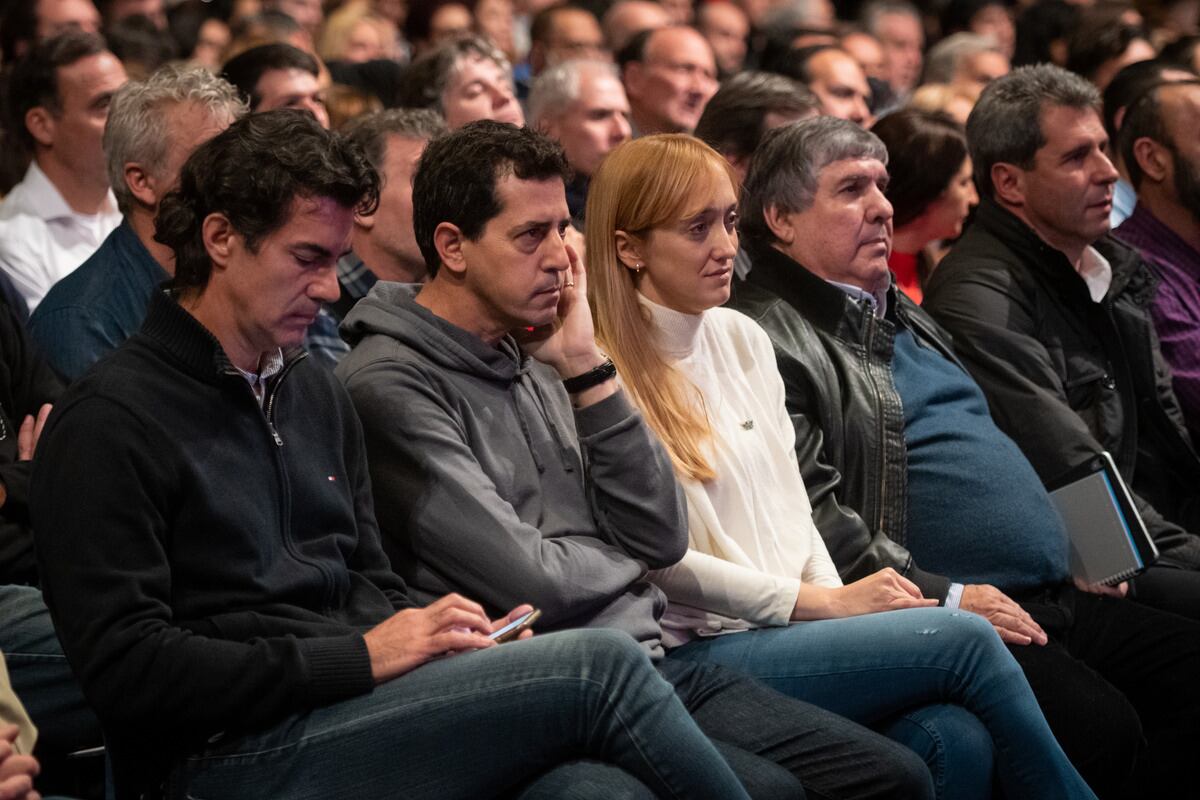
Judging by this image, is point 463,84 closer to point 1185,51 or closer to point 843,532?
point 843,532

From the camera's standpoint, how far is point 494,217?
2561 millimetres

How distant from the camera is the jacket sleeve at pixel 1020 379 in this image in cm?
358

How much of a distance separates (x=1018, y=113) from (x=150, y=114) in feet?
7.08

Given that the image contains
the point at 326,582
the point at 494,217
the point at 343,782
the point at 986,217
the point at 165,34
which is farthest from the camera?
the point at 165,34

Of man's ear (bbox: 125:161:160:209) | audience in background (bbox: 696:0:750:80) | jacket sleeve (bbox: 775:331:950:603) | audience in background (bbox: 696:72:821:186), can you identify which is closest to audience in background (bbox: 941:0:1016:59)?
audience in background (bbox: 696:0:750:80)

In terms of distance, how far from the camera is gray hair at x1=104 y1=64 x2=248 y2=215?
3244 millimetres

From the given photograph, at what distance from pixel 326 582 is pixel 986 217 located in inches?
91.4

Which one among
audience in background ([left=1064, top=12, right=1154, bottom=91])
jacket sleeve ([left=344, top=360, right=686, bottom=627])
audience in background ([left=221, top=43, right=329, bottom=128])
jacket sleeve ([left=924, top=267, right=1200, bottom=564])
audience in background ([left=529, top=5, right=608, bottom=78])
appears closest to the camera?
jacket sleeve ([left=344, top=360, right=686, bottom=627])

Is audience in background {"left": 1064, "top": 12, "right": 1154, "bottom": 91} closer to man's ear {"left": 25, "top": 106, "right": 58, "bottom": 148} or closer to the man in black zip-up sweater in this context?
man's ear {"left": 25, "top": 106, "right": 58, "bottom": 148}

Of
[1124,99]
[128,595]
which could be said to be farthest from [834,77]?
[128,595]

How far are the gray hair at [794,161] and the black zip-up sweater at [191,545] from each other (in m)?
1.42

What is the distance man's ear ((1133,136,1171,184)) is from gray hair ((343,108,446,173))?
2.06m

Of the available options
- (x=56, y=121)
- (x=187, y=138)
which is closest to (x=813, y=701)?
(x=187, y=138)

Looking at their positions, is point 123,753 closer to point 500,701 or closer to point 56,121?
point 500,701
